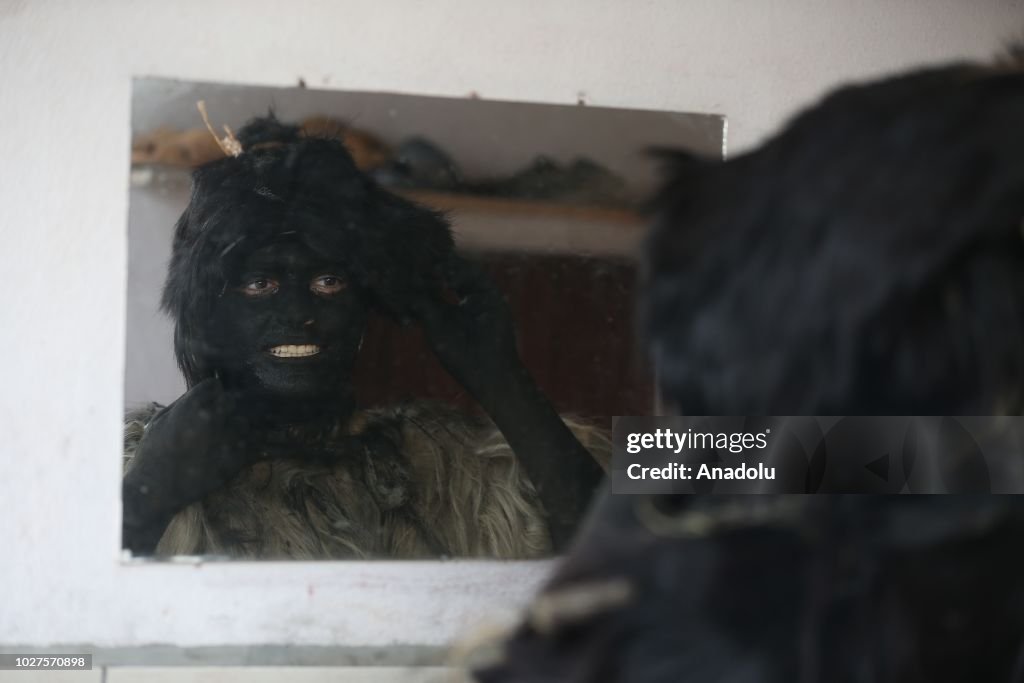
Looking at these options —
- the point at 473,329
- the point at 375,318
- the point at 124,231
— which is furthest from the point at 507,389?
the point at 124,231

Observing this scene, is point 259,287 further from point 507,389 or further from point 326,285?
point 507,389

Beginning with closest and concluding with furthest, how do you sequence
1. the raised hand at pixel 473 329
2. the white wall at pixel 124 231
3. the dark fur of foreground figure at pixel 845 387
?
the dark fur of foreground figure at pixel 845 387 < the white wall at pixel 124 231 < the raised hand at pixel 473 329

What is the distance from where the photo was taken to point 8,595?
1.62m

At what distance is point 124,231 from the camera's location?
65.8 inches

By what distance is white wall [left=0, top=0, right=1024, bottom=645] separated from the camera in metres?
1.64

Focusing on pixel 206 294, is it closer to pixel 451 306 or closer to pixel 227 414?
pixel 227 414

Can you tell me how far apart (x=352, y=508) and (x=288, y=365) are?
0.27 meters

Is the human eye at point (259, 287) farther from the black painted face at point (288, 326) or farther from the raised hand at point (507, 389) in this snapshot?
the raised hand at point (507, 389)
